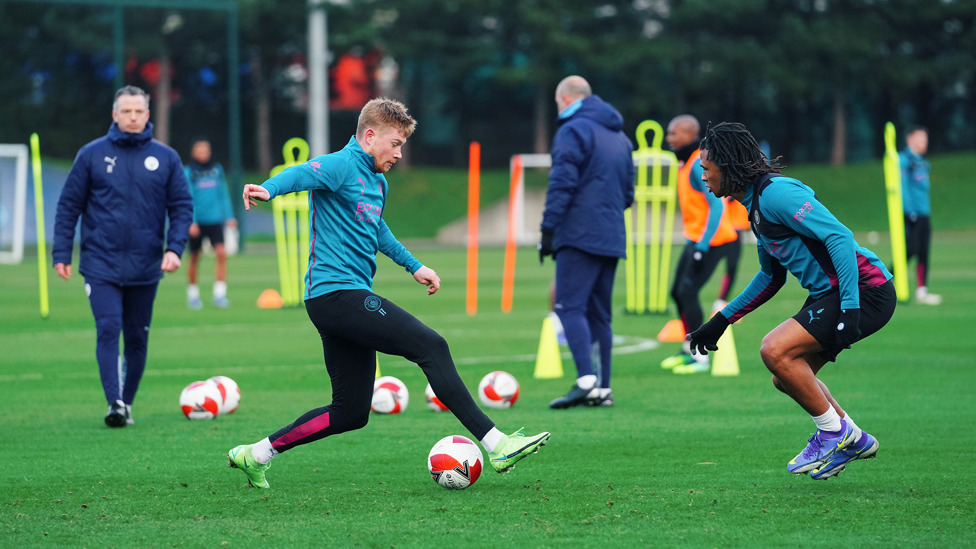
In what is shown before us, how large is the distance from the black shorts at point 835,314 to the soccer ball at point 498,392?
3.12m

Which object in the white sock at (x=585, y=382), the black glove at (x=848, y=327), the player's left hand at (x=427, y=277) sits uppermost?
the player's left hand at (x=427, y=277)

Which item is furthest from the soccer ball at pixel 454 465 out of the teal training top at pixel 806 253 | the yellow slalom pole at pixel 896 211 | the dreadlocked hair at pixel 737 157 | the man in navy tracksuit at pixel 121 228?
the yellow slalom pole at pixel 896 211

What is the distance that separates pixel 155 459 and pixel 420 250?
30356 millimetres

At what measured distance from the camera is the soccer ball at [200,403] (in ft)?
27.0

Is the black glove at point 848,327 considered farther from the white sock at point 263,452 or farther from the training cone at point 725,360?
the training cone at point 725,360

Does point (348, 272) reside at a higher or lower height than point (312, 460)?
higher

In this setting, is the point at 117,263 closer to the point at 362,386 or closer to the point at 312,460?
the point at 312,460

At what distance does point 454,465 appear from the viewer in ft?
19.4

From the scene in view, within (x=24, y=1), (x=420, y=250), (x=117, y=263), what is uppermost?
(x=24, y=1)

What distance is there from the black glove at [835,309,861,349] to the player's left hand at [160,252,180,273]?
4196mm

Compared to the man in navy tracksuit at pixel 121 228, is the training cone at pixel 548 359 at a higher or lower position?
lower

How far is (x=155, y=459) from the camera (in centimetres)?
676

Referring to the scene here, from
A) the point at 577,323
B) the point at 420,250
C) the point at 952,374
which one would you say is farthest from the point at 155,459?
the point at 420,250

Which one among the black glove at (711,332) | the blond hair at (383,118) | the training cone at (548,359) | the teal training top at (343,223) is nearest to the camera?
the teal training top at (343,223)
